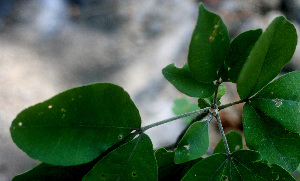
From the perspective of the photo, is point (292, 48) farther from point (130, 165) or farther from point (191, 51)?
point (130, 165)

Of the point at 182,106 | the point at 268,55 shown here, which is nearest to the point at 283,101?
the point at 268,55

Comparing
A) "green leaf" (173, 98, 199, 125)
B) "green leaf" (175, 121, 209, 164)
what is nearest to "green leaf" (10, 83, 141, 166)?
"green leaf" (175, 121, 209, 164)

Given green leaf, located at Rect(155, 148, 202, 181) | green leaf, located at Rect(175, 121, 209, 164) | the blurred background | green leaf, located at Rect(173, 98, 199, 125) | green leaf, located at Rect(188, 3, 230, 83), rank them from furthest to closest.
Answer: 1. the blurred background
2. green leaf, located at Rect(173, 98, 199, 125)
3. green leaf, located at Rect(155, 148, 202, 181)
4. green leaf, located at Rect(175, 121, 209, 164)
5. green leaf, located at Rect(188, 3, 230, 83)

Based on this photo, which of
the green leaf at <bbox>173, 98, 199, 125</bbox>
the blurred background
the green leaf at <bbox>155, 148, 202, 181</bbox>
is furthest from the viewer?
the blurred background

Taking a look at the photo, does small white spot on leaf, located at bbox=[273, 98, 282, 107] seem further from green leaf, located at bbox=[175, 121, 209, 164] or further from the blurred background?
the blurred background

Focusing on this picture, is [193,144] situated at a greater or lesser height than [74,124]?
lesser

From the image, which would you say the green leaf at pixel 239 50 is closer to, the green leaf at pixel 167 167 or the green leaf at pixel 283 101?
the green leaf at pixel 283 101

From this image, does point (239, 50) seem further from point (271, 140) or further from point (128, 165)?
point (128, 165)
